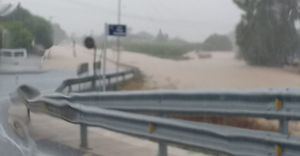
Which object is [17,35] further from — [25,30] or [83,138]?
[83,138]

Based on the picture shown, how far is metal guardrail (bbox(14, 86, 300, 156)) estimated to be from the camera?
22.4 feet

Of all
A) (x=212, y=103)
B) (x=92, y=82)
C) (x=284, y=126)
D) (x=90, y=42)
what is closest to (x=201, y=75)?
(x=90, y=42)

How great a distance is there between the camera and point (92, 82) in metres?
24.2

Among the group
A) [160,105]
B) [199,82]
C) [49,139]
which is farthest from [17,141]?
[199,82]

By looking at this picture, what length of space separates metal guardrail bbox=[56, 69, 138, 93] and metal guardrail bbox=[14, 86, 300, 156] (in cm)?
889

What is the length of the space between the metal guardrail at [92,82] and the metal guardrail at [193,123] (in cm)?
889

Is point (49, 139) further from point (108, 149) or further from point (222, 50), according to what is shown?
point (222, 50)

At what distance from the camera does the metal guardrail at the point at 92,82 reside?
66.8 feet

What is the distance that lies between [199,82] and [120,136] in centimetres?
2414

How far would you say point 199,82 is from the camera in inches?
1389

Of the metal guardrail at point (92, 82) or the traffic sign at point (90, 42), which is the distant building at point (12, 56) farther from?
the metal guardrail at point (92, 82)

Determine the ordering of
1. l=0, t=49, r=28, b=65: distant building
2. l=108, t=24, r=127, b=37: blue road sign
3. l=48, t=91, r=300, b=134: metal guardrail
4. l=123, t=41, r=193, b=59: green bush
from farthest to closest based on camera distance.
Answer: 1. l=0, t=49, r=28, b=65: distant building
2. l=108, t=24, r=127, b=37: blue road sign
3. l=123, t=41, r=193, b=59: green bush
4. l=48, t=91, r=300, b=134: metal guardrail

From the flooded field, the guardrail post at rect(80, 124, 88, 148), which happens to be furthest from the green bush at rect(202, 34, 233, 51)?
the guardrail post at rect(80, 124, 88, 148)

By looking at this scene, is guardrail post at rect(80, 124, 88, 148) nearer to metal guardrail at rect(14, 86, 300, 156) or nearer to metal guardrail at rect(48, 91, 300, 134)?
metal guardrail at rect(14, 86, 300, 156)
